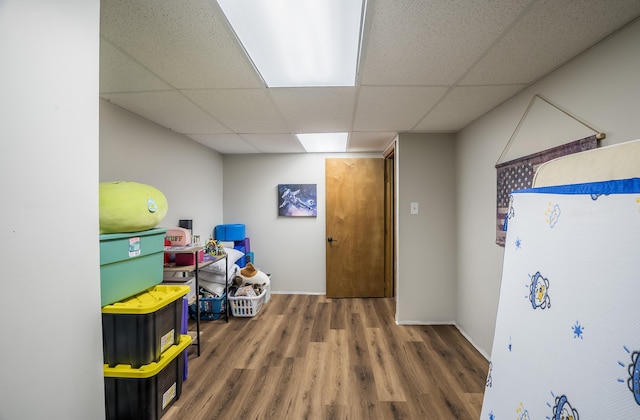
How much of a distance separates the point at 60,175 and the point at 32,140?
106mm

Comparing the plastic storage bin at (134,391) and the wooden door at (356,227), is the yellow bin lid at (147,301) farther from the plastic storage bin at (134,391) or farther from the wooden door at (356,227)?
the wooden door at (356,227)

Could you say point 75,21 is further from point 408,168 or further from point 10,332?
point 408,168

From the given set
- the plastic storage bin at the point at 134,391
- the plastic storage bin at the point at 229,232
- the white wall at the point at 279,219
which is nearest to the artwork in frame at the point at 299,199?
the white wall at the point at 279,219

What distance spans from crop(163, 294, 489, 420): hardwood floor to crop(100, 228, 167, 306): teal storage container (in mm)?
982

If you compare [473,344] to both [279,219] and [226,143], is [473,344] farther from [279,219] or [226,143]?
[226,143]

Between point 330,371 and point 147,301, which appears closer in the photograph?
point 147,301

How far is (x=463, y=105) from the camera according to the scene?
2002 mm

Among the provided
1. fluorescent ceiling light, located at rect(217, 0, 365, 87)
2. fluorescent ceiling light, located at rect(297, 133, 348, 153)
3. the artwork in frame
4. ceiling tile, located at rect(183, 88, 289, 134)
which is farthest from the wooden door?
fluorescent ceiling light, located at rect(217, 0, 365, 87)

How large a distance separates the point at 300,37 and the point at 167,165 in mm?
2080

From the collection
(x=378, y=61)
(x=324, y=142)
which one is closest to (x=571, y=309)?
(x=378, y=61)

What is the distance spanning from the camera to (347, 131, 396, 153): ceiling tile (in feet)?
9.32

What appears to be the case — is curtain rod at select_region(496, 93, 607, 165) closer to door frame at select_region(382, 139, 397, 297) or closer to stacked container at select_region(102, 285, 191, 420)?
door frame at select_region(382, 139, 397, 297)

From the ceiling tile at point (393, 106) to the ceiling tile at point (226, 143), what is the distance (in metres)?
1.50

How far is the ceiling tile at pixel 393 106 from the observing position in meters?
1.75
